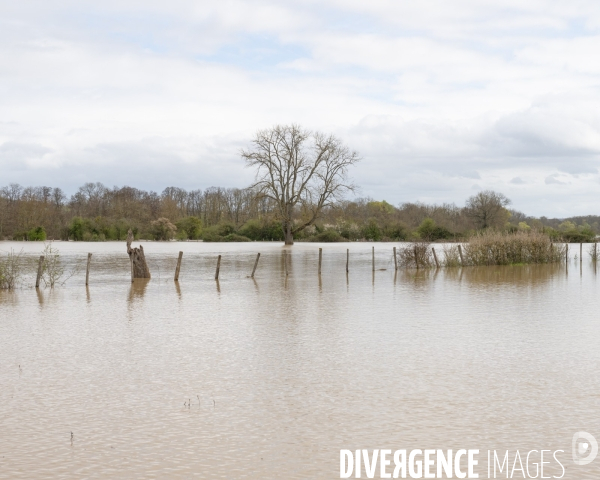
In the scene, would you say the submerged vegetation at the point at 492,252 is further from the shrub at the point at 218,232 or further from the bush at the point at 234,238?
the shrub at the point at 218,232

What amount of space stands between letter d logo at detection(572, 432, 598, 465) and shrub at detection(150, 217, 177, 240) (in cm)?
8262

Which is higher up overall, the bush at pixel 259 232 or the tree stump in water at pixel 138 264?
the bush at pixel 259 232

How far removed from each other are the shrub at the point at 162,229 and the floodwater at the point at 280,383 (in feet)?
220

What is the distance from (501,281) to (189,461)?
24.1 meters

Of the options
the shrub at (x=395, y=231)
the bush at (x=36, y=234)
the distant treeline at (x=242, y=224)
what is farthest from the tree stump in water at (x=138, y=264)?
the bush at (x=36, y=234)

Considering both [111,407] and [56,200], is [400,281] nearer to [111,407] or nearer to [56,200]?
[111,407]

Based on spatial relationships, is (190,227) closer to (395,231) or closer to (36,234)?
(36,234)

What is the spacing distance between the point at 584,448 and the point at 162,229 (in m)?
83.3

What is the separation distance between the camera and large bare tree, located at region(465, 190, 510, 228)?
85.0 metres

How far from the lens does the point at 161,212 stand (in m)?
99.1

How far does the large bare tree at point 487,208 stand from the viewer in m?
85.0

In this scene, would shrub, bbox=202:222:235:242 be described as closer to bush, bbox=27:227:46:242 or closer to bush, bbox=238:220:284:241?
bush, bbox=238:220:284:241

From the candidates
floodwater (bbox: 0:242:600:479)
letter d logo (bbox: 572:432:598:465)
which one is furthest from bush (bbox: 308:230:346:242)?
letter d logo (bbox: 572:432:598:465)

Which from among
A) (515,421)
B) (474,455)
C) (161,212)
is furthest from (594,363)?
(161,212)
